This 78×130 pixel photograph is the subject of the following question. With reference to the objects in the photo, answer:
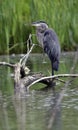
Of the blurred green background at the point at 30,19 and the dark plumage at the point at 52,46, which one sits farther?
the blurred green background at the point at 30,19

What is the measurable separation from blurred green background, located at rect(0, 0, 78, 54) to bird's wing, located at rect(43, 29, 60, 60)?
3.26 meters

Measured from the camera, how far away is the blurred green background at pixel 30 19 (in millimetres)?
11539

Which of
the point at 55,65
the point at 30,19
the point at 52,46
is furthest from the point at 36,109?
the point at 30,19

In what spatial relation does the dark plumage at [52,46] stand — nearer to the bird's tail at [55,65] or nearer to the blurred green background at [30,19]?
the bird's tail at [55,65]

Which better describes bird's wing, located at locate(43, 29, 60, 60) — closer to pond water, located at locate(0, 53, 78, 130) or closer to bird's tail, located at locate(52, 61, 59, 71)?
bird's tail, located at locate(52, 61, 59, 71)

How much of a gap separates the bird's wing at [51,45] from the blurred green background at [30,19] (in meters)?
3.26

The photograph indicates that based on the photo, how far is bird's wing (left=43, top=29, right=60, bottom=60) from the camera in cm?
790

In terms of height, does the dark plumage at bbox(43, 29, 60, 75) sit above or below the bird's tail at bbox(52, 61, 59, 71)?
above

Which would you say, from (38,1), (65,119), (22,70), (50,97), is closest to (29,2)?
(38,1)

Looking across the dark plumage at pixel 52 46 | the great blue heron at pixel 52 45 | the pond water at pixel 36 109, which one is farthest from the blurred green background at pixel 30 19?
the pond water at pixel 36 109

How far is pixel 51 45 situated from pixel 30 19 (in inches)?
149

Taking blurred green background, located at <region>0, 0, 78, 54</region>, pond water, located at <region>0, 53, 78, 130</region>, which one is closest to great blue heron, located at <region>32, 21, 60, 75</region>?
pond water, located at <region>0, 53, 78, 130</region>

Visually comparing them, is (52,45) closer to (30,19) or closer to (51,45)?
(51,45)

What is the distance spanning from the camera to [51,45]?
26.3 ft
